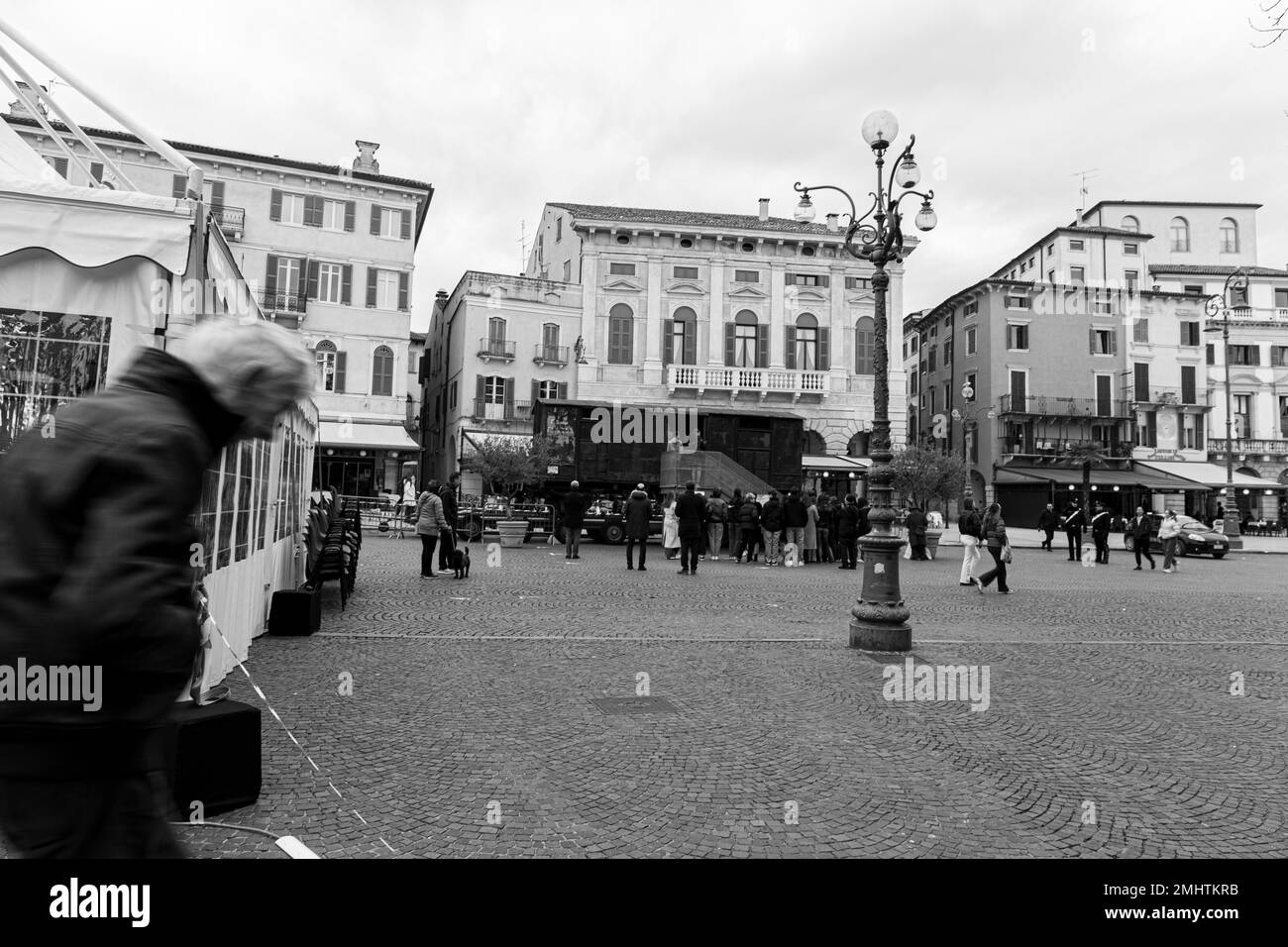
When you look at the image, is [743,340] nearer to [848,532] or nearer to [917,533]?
[917,533]

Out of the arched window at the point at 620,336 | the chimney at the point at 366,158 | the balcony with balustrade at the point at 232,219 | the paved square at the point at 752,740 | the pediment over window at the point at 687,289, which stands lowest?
the paved square at the point at 752,740

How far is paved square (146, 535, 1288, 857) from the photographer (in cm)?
366

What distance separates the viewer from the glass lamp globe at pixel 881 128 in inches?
356

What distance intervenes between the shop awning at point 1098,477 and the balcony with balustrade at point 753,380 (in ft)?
41.5

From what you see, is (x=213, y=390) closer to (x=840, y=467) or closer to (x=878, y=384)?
(x=878, y=384)

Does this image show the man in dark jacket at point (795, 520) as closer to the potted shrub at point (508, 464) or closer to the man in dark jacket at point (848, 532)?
the man in dark jacket at point (848, 532)

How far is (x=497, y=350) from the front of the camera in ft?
121

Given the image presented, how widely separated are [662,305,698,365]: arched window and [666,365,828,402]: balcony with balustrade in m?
0.72

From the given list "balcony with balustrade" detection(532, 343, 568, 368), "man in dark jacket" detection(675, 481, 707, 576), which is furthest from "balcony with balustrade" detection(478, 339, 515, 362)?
"man in dark jacket" detection(675, 481, 707, 576)

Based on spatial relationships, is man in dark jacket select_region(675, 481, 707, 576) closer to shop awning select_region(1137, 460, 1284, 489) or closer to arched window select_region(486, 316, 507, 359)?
arched window select_region(486, 316, 507, 359)

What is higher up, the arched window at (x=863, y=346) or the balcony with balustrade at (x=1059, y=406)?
the arched window at (x=863, y=346)

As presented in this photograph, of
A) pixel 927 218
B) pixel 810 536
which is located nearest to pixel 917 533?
pixel 810 536

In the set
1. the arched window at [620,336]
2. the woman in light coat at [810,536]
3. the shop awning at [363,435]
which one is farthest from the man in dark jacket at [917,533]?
the shop awning at [363,435]
